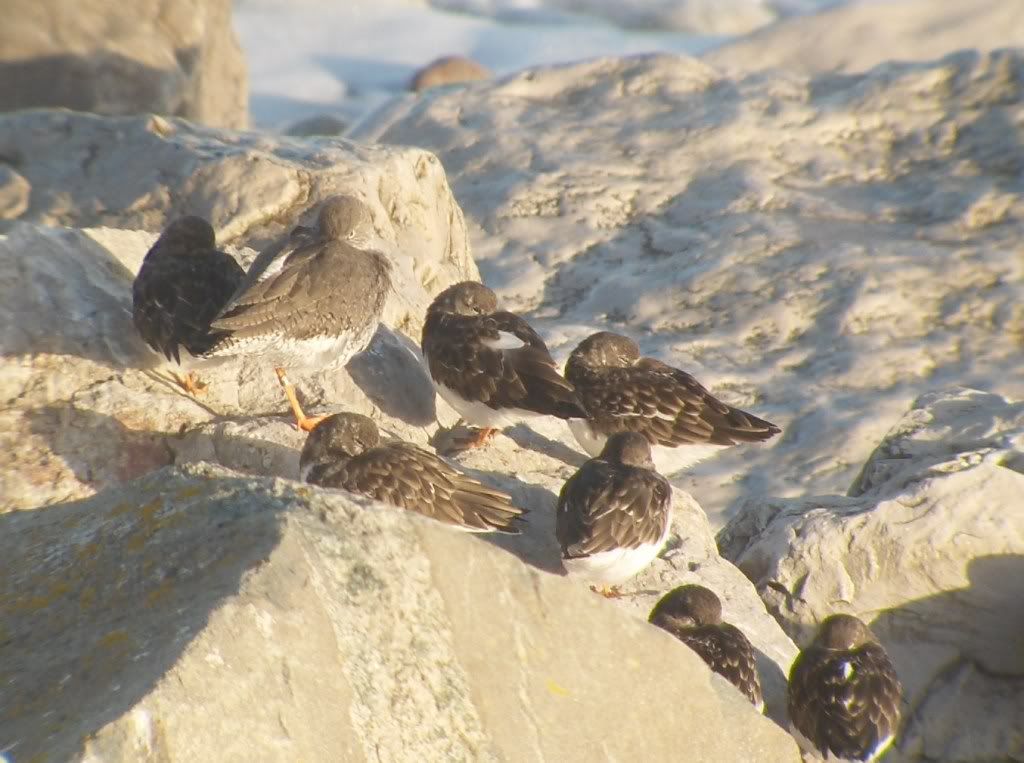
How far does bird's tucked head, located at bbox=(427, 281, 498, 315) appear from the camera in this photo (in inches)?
326

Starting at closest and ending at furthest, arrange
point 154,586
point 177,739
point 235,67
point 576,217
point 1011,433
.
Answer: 1. point 177,739
2. point 154,586
3. point 1011,433
4. point 576,217
5. point 235,67

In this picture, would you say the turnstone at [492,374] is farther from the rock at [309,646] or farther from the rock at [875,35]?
the rock at [875,35]

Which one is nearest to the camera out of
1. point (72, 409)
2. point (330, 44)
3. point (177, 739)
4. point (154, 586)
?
point (177, 739)

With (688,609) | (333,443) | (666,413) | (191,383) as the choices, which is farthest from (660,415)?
(191,383)

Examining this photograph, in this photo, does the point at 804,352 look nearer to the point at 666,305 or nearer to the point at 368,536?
the point at 666,305

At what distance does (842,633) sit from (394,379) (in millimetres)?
3032

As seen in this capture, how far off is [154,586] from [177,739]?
74cm

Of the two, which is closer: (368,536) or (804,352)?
(368,536)

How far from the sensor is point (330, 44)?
28.2 meters

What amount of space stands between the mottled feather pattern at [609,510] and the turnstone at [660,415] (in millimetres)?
1114

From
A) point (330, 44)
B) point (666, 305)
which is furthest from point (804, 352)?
point (330, 44)

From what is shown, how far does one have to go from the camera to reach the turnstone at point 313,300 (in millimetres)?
6746

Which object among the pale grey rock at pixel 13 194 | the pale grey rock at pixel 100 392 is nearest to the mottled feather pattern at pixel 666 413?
the pale grey rock at pixel 100 392

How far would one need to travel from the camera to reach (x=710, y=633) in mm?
6168
